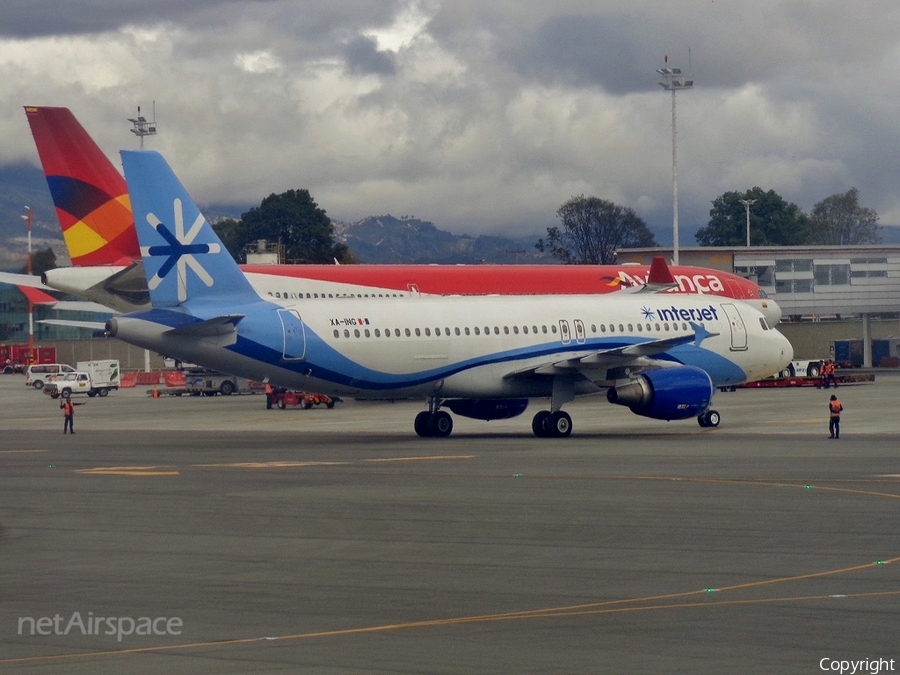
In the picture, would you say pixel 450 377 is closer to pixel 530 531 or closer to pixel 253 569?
pixel 530 531

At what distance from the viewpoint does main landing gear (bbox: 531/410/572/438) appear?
38.8m

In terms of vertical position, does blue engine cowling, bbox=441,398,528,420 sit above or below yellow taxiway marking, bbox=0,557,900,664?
above

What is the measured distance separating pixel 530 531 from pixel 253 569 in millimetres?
4556

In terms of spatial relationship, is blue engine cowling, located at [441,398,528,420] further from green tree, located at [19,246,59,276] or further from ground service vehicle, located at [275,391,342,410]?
green tree, located at [19,246,59,276]

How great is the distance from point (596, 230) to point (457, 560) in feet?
582

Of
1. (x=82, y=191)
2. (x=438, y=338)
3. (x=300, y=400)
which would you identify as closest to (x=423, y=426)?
(x=438, y=338)

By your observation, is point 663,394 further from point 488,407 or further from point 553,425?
point 488,407

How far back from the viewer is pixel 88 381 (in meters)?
86.7

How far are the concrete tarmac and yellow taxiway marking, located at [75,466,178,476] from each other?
0.08 m

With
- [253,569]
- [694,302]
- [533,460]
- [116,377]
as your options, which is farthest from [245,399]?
[253,569]

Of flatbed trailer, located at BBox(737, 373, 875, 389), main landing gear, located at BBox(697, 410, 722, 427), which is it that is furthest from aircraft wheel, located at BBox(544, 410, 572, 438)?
flatbed trailer, located at BBox(737, 373, 875, 389)

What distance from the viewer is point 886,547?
16.8 meters

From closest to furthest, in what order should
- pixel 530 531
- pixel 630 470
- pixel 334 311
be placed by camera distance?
1. pixel 530 531
2. pixel 630 470
3. pixel 334 311

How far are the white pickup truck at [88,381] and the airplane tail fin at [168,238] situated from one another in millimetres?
52001
